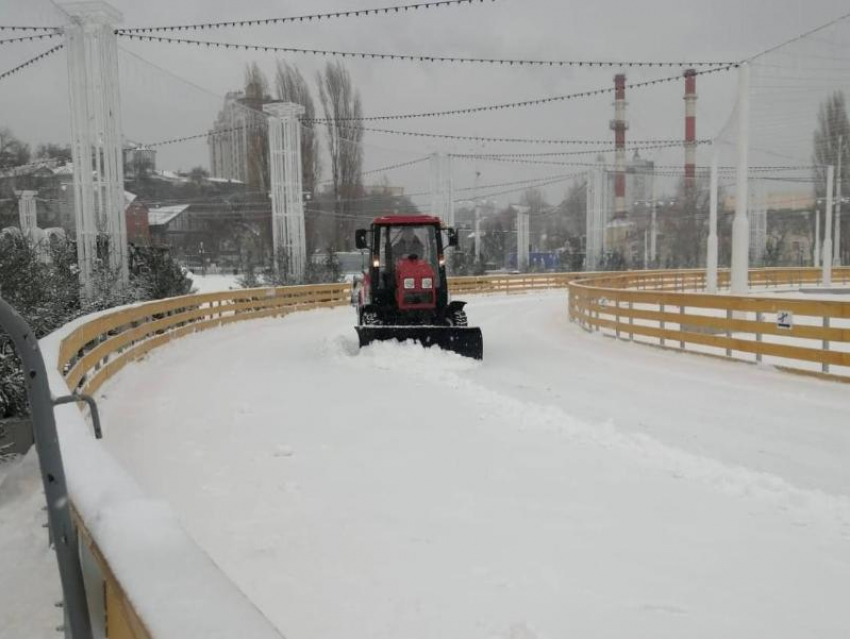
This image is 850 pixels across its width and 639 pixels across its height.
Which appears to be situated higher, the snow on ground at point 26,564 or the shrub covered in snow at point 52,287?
the shrub covered in snow at point 52,287

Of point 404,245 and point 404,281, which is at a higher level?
point 404,245

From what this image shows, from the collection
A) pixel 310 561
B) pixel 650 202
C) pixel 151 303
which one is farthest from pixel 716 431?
pixel 650 202

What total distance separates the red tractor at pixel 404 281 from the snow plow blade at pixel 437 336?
0.06 ft

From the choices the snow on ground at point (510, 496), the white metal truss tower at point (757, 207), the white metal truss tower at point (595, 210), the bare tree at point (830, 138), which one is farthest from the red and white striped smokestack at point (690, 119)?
the snow on ground at point (510, 496)

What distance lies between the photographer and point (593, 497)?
16.6 feet

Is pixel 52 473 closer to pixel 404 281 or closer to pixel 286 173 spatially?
pixel 404 281

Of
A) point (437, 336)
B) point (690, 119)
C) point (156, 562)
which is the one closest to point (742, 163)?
point (437, 336)

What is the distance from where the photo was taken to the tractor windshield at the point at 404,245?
45.8ft

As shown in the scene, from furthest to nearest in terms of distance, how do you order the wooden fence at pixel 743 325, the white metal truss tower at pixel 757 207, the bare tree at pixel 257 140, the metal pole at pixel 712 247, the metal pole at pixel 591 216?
1. the metal pole at pixel 591 216
2. the bare tree at pixel 257 140
3. the metal pole at pixel 712 247
4. the white metal truss tower at pixel 757 207
5. the wooden fence at pixel 743 325

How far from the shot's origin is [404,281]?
13.5 meters

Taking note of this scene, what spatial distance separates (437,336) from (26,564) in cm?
844

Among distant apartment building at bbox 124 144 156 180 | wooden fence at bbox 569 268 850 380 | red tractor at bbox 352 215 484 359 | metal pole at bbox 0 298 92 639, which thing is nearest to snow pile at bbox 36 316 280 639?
metal pole at bbox 0 298 92 639

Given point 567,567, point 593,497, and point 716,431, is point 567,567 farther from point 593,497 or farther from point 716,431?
point 716,431

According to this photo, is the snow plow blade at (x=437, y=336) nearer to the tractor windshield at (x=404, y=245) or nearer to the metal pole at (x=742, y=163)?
the tractor windshield at (x=404, y=245)
